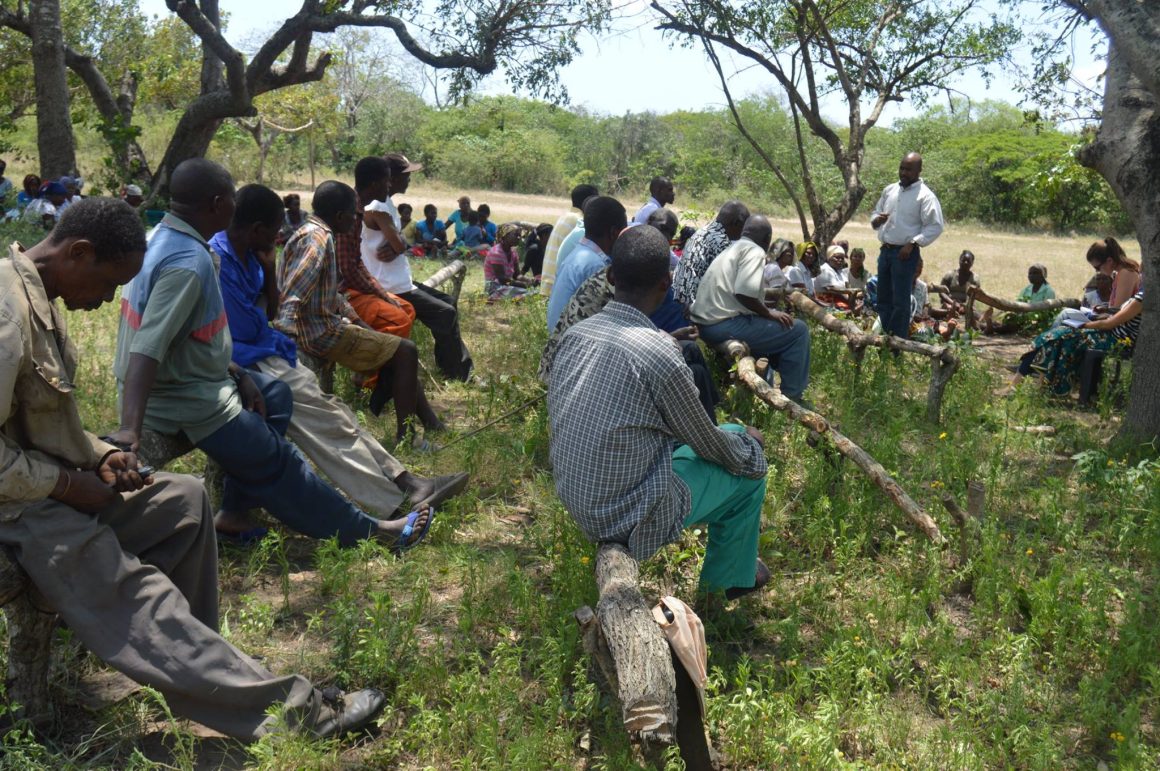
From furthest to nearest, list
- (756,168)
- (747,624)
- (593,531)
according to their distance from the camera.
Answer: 1. (756,168)
2. (747,624)
3. (593,531)

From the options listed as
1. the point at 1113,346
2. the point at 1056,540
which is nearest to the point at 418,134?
the point at 1113,346

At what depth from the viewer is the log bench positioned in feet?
9.48

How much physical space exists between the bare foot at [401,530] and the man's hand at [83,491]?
5.44 ft

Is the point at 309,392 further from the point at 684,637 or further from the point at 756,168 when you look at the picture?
the point at 756,168

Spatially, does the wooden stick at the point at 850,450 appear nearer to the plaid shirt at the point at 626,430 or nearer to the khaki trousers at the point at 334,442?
the plaid shirt at the point at 626,430

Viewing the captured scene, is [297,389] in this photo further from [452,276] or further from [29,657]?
[452,276]

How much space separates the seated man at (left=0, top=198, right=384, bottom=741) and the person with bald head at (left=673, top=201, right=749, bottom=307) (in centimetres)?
492

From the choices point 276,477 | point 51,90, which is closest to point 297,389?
point 276,477

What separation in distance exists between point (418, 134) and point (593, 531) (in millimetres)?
36220

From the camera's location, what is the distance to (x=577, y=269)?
596 centimetres

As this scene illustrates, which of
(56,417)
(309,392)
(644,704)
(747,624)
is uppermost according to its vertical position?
(56,417)

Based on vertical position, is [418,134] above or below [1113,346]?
above

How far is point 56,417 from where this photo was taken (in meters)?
2.96

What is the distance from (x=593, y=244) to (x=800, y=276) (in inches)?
221
